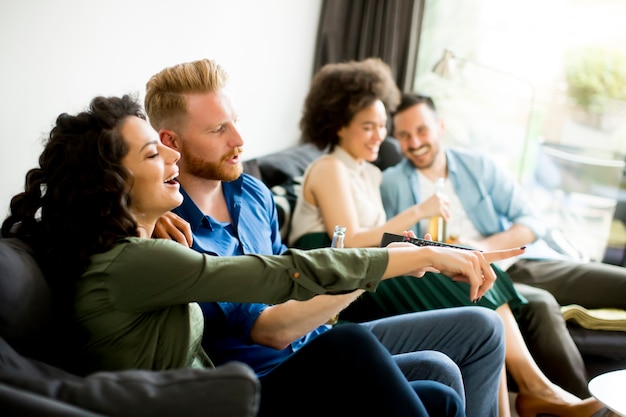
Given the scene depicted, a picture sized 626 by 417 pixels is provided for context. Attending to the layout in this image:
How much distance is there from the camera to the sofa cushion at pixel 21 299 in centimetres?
119

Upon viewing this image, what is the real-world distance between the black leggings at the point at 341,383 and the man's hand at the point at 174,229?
0.40m

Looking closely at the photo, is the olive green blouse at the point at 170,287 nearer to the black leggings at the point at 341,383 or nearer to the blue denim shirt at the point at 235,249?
the black leggings at the point at 341,383

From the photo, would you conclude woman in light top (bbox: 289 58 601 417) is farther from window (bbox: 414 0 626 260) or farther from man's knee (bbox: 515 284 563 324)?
window (bbox: 414 0 626 260)

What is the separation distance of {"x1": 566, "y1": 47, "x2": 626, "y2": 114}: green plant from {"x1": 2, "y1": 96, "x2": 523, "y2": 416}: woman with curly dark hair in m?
3.08

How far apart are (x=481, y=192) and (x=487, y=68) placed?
1.34m

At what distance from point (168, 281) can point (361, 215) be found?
4.90 ft

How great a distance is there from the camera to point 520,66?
166 inches

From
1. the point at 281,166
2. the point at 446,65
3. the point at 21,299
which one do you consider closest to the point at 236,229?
the point at 21,299

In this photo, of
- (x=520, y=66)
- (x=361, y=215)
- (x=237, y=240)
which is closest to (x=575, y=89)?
(x=520, y=66)

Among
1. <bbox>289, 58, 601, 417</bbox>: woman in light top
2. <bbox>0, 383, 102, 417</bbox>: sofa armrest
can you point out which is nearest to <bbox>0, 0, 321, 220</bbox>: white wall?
<bbox>289, 58, 601, 417</bbox>: woman in light top

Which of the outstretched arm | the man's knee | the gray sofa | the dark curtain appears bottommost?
the man's knee

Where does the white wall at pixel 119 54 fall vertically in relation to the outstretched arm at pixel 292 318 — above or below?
above

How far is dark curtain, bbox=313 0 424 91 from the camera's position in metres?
3.96

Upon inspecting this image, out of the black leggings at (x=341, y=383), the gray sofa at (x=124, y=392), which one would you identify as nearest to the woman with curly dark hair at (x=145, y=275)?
the black leggings at (x=341, y=383)
